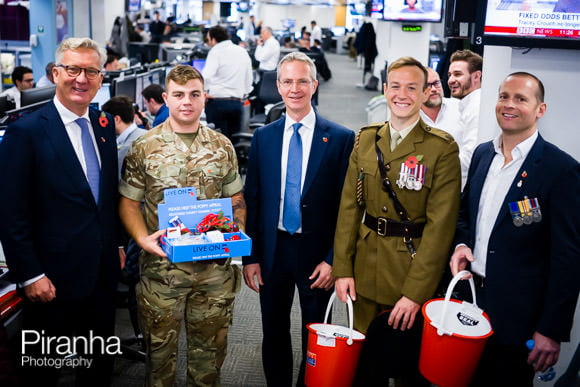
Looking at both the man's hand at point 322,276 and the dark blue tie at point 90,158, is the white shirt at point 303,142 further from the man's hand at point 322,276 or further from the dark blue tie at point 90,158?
the dark blue tie at point 90,158

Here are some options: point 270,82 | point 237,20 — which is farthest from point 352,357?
point 237,20

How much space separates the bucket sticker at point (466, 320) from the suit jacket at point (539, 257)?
0.14 meters

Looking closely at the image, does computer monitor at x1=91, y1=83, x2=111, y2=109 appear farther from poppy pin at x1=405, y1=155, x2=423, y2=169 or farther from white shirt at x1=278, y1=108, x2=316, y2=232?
poppy pin at x1=405, y1=155, x2=423, y2=169

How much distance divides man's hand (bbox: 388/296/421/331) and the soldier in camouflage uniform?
71 centimetres

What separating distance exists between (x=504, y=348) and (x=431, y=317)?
344 mm

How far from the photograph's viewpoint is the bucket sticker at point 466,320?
6.58 ft

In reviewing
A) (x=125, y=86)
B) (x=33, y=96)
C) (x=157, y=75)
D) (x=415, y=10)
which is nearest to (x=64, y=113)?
(x=33, y=96)

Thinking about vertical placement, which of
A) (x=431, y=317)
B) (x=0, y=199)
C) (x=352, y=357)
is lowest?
(x=352, y=357)

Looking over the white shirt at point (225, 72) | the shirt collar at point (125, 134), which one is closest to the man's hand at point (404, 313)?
the shirt collar at point (125, 134)

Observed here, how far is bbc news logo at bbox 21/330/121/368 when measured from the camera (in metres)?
2.32

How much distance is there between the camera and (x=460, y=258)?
219 cm

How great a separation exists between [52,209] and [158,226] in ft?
1.29

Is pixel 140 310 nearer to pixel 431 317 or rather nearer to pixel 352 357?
pixel 352 357

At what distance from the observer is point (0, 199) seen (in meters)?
2.13
